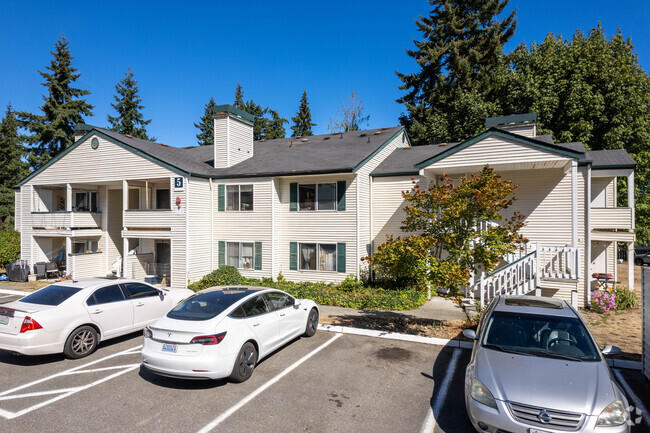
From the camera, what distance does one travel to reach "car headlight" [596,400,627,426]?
4297 mm

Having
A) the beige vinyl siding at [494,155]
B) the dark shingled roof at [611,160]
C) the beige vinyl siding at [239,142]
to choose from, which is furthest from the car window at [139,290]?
the dark shingled roof at [611,160]

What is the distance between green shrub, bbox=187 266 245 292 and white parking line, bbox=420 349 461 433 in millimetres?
11185

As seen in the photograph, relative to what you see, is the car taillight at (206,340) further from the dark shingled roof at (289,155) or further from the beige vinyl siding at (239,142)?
the beige vinyl siding at (239,142)

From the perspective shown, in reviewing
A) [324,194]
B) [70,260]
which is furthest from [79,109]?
[324,194]

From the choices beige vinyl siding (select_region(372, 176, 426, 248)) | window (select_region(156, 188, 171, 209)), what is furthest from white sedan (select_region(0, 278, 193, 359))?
window (select_region(156, 188, 171, 209))

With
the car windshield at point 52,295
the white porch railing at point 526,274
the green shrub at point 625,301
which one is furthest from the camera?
the green shrub at point 625,301

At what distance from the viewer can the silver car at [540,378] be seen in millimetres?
4359

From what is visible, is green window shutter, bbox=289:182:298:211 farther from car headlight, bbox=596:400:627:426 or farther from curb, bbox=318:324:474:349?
car headlight, bbox=596:400:627:426

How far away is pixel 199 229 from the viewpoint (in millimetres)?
17875

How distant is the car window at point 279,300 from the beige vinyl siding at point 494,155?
8.74 m

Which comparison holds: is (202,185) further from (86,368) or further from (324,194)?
(86,368)

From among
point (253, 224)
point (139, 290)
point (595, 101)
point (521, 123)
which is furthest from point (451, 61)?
point (139, 290)

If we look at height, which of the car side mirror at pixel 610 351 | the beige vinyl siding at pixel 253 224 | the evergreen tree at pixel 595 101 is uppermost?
the evergreen tree at pixel 595 101

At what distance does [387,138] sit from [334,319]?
36.5ft
